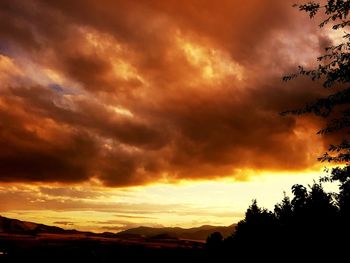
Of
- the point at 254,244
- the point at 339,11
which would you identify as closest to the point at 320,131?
the point at 339,11

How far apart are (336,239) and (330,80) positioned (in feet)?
58.6

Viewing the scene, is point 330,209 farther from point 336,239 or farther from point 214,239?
point 214,239

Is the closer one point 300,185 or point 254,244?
point 300,185

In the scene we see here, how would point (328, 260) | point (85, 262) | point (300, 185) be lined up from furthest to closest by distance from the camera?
point (85, 262) → point (300, 185) → point (328, 260)

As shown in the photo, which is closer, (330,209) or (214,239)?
(330,209)

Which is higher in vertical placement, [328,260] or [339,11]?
[339,11]

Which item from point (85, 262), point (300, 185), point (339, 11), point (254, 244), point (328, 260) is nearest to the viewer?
point (339, 11)

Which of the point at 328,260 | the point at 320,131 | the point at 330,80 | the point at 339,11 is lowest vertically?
the point at 328,260

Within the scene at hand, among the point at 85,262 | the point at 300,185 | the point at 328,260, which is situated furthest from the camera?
the point at 85,262

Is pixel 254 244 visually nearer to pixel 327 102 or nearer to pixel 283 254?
pixel 283 254

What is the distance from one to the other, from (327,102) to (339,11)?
3.95 m

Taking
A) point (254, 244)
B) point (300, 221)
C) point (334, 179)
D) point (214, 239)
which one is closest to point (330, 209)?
point (300, 221)

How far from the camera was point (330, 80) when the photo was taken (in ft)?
58.4

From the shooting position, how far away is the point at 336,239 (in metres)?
31.2
